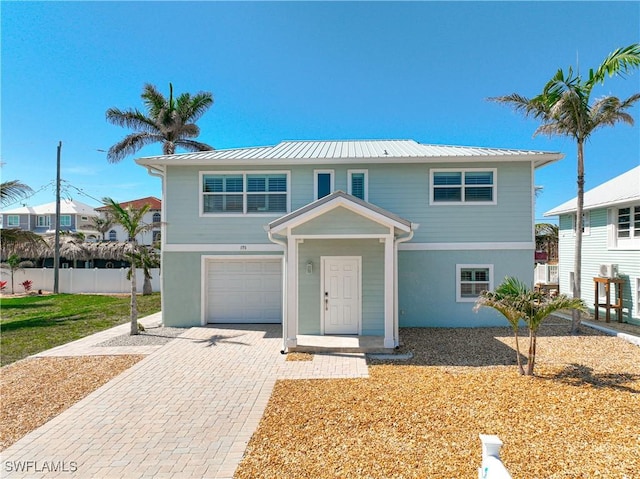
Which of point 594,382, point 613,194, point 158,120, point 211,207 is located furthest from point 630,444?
point 158,120

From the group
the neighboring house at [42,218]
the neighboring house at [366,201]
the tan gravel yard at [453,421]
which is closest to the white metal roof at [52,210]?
the neighboring house at [42,218]

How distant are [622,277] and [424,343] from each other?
9.37m

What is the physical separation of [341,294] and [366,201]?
313cm

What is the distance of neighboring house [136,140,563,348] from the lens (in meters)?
10.5

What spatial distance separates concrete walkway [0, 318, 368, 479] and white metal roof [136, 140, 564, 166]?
5.98 meters

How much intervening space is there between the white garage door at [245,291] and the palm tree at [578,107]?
30.9 feet

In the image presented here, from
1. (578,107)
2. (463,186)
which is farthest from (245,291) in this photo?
(578,107)

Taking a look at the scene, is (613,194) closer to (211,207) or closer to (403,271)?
(403,271)

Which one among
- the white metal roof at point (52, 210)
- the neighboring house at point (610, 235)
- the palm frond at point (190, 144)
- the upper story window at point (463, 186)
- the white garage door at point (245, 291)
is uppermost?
the palm frond at point (190, 144)

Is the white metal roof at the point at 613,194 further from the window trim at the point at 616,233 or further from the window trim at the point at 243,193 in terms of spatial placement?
the window trim at the point at 243,193

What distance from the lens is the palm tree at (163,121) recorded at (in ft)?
58.5

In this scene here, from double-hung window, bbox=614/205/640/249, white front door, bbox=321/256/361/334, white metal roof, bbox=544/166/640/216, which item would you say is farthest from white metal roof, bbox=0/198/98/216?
double-hung window, bbox=614/205/640/249

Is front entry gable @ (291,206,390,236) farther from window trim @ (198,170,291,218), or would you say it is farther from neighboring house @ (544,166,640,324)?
neighboring house @ (544,166,640,324)

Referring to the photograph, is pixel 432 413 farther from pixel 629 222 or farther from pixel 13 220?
pixel 13 220
